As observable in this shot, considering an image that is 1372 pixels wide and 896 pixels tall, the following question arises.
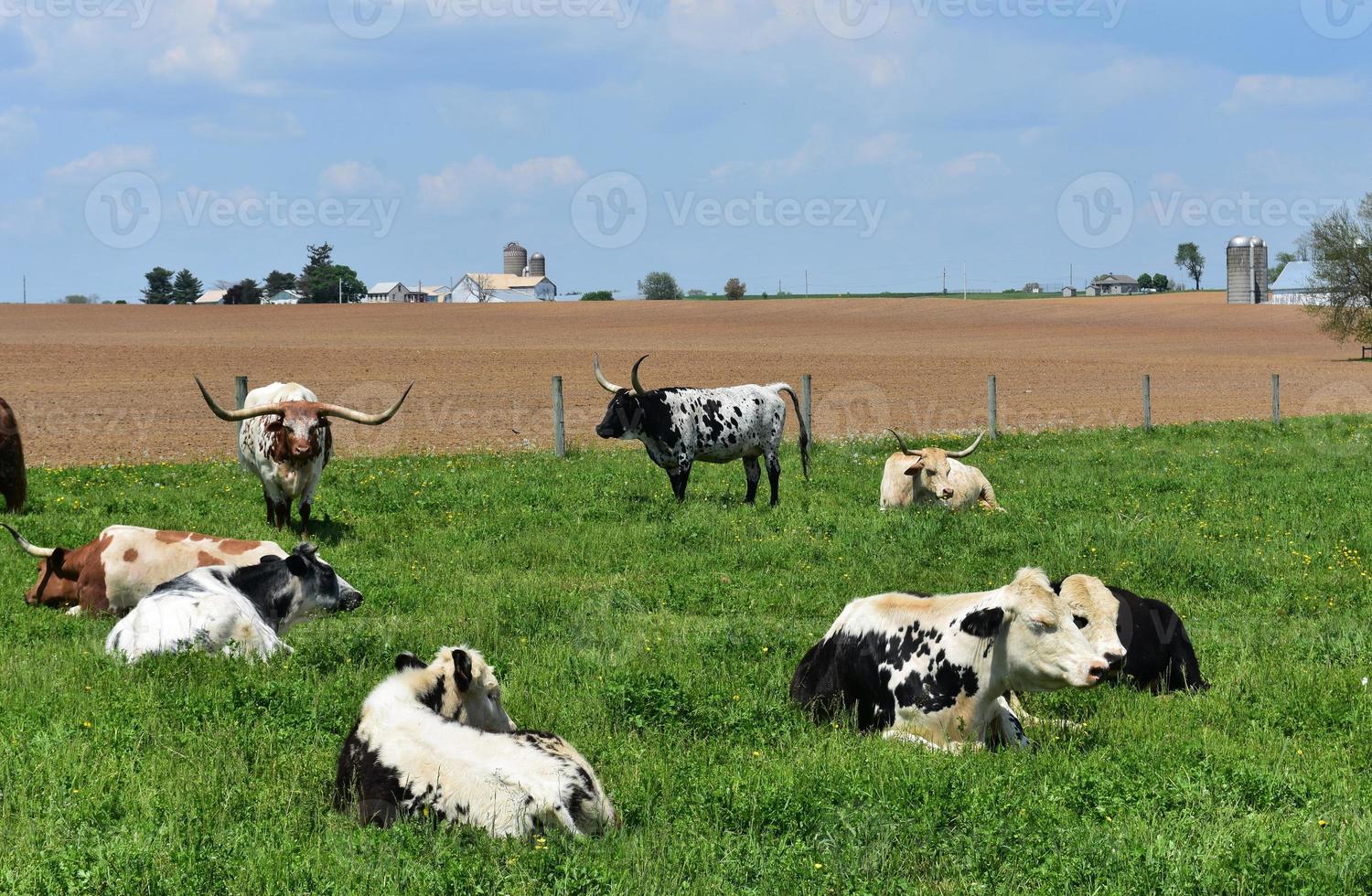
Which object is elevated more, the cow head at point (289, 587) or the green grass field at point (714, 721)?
Result: the cow head at point (289, 587)

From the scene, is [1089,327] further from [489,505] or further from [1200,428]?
[489,505]

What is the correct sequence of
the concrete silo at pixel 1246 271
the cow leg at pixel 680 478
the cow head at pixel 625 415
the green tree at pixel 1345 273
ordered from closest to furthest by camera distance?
the cow leg at pixel 680 478 < the cow head at pixel 625 415 < the green tree at pixel 1345 273 < the concrete silo at pixel 1246 271

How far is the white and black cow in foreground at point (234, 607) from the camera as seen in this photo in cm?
785

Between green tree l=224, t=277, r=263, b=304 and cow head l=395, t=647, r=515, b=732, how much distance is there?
11587 cm

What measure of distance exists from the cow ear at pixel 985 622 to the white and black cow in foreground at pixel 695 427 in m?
9.24

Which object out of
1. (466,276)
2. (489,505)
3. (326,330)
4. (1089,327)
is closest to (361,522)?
(489,505)

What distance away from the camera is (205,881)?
14.6 ft

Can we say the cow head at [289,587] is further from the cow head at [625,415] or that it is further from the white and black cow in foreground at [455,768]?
the cow head at [625,415]

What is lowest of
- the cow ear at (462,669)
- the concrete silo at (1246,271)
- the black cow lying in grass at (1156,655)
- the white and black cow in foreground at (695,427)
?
the black cow lying in grass at (1156,655)

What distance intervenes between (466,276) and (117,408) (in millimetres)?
126320

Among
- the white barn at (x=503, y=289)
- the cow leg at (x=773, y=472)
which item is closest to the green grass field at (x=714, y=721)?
the cow leg at (x=773, y=472)

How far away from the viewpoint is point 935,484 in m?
14.1

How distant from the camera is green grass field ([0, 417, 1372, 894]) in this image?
4.63 m

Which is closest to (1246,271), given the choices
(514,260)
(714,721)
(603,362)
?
(603,362)
